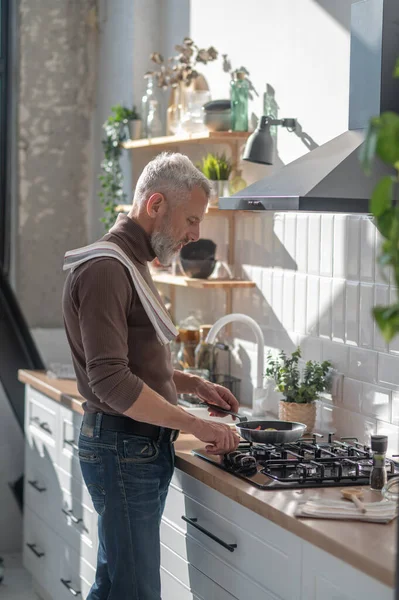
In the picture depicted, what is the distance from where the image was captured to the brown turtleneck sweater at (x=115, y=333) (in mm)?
2619

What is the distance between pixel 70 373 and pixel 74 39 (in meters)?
2.03

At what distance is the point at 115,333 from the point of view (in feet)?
8.61

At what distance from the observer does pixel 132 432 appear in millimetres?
2822

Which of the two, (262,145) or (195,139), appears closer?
(262,145)

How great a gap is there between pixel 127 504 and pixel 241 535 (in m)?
0.39

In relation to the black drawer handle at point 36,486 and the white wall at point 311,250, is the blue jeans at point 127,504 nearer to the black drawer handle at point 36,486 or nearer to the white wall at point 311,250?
the white wall at point 311,250

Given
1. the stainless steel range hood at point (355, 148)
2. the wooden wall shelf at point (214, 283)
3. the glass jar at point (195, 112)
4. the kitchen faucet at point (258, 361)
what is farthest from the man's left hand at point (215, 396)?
the glass jar at point (195, 112)

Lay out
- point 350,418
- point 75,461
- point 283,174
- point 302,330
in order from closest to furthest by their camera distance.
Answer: point 283,174 → point 350,418 → point 302,330 → point 75,461

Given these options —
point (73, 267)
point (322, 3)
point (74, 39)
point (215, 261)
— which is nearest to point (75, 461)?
point (215, 261)

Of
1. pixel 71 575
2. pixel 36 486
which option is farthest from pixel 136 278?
pixel 36 486

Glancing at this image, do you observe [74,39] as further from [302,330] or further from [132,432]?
[132,432]

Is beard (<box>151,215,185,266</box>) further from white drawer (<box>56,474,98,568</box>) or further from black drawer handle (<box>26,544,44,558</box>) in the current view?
black drawer handle (<box>26,544,44,558</box>)

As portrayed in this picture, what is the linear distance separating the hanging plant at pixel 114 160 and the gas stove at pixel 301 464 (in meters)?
2.12

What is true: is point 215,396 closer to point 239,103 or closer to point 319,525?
point 319,525
